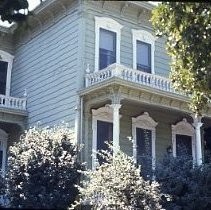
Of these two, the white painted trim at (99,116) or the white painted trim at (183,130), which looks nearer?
the white painted trim at (99,116)

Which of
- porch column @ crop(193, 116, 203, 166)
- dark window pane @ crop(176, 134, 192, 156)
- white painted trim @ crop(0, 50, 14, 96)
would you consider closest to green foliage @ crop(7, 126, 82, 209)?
porch column @ crop(193, 116, 203, 166)

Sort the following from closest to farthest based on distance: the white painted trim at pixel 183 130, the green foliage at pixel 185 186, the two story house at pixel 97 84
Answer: the green foliage at pixel 185 186 → the two story house at pixel 97 84 → the white painted trim at pixel 183 130

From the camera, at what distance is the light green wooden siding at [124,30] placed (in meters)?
16.5

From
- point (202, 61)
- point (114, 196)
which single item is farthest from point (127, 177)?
point (202, 61)

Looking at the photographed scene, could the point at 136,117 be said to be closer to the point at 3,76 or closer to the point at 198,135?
the point at 198,135

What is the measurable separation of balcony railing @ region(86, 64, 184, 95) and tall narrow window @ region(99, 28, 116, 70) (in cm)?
139

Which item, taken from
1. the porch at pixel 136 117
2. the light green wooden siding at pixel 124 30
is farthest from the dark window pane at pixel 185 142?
the light green wooden siding at pixel 124 30

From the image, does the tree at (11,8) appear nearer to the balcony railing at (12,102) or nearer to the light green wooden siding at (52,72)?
the light green wooden siding at (52,72)

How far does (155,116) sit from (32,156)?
20.0ft

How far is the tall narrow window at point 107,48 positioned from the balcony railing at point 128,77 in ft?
4.58

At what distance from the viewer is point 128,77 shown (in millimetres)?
14922

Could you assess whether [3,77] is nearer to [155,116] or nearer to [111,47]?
[111,47]

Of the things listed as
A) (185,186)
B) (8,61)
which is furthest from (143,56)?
(185,186)

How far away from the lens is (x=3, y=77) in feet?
66.0
